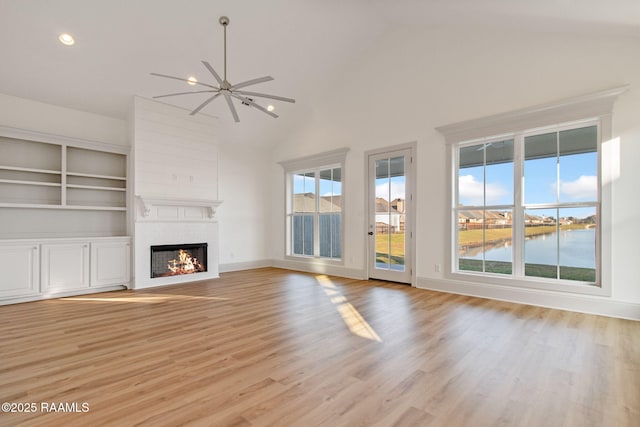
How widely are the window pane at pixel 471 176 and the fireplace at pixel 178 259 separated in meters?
4.94

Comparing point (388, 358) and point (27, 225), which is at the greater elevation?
point (27, 225)

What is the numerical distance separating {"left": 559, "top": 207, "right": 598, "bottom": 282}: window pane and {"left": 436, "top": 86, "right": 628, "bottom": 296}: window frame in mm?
136

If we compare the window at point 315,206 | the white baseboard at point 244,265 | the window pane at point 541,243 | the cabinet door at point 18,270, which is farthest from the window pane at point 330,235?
the cabinet door at point 18,270

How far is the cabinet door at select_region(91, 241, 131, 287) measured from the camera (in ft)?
16.5

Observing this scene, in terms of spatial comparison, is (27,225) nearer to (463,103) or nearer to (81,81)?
(81,81)

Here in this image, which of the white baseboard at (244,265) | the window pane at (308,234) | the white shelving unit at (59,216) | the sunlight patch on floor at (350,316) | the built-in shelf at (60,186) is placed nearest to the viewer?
the sunlight patch on floor at (350,316)

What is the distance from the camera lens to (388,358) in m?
2.51

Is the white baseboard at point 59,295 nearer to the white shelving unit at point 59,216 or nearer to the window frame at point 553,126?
the white shelving unit at point 59,216

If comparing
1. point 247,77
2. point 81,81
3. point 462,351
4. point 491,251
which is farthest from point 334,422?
point 81,81

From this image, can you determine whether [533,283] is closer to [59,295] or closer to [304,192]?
[304,192]

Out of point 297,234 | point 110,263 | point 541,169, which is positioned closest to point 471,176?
point 541,169

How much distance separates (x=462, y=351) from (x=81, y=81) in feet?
20.8

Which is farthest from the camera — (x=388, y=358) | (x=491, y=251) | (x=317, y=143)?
(x=317, y=143)

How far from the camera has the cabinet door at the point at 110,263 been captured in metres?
5.04
